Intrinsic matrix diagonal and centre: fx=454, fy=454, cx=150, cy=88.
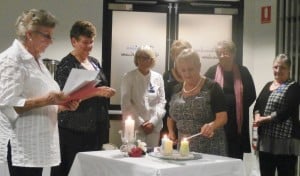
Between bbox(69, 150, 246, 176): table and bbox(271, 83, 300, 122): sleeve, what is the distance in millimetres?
1407

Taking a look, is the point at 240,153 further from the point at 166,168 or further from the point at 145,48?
the point at 166,168

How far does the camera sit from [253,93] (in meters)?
3.88

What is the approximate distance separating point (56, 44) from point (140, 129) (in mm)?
1689

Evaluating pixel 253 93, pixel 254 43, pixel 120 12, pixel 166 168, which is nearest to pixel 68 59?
pixel 166 168

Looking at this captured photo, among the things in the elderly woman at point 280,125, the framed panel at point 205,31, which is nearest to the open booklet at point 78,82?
the elderly woman at point 280,125

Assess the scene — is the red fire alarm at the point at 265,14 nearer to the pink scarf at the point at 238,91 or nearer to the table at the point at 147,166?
the pink scarf at the point at 238,91

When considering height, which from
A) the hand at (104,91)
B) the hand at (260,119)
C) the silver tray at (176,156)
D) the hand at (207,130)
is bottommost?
the silver tray at (176,156)

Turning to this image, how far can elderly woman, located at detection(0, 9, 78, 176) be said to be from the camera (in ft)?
6.47

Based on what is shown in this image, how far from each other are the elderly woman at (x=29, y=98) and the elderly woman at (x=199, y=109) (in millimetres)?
838

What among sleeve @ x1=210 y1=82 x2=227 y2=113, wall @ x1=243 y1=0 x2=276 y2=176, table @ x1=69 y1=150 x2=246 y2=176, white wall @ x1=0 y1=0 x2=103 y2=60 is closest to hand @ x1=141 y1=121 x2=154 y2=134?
sleeve @ x1=210 y1=82 x2=227 y2=113

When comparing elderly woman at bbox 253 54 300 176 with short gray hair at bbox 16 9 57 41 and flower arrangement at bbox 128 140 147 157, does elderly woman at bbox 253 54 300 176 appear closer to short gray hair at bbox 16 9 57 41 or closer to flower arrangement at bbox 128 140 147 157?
flower arrangement at bbox 128 140 147 157

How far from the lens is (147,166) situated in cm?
203

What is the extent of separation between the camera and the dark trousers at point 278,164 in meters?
3.62

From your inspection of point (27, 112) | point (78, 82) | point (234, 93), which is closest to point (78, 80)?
point (78, 82)
